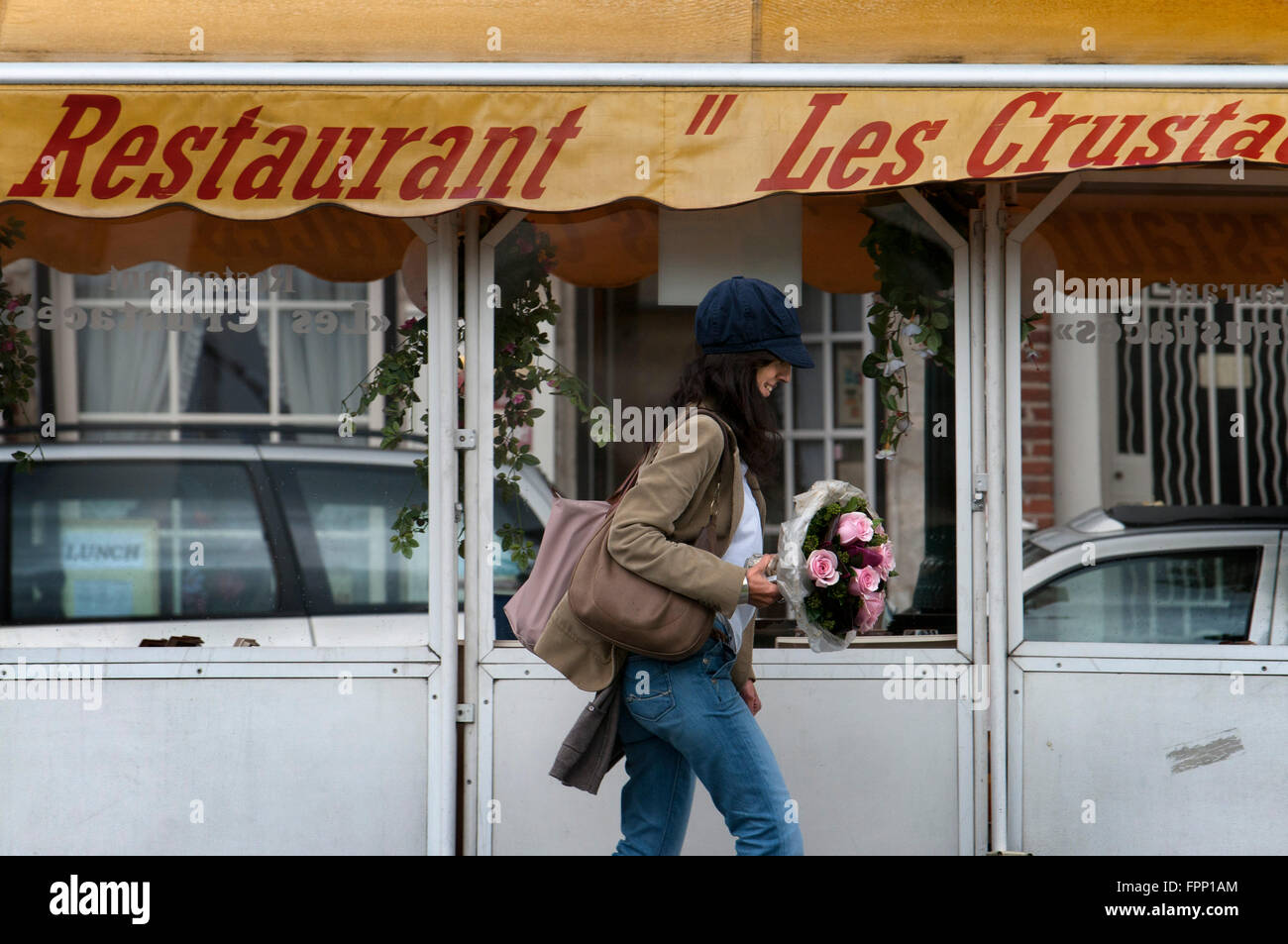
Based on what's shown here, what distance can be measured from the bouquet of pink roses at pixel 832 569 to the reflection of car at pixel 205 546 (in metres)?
1.65

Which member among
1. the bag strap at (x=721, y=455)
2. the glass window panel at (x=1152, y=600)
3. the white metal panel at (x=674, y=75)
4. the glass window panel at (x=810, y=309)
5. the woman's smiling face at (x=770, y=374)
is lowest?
the glass window panel at (x=1152, y=600)

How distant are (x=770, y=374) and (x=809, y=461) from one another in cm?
248

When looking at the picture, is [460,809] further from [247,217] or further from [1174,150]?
[1174,150]

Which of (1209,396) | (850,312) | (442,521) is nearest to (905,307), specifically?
(850,312)

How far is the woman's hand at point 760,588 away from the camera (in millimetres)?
2877

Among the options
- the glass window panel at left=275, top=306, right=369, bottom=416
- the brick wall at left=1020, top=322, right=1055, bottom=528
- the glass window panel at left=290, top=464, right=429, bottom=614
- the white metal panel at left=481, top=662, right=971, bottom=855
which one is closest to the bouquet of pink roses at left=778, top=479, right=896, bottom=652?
the white metal panel at left=481, top=662, right=971, bottom=855

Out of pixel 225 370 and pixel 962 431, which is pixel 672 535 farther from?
pixel 225 370

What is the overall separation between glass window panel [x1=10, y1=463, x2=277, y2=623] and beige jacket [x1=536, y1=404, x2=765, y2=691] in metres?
1.79

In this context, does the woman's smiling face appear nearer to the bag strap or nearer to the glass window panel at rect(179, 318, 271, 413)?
the bag strap

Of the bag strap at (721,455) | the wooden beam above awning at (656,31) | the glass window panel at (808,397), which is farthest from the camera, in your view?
the glass window panel at (808,397)

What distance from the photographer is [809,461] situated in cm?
549

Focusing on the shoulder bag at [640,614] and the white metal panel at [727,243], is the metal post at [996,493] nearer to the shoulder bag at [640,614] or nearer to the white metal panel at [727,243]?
the white metal panel at [727,243]

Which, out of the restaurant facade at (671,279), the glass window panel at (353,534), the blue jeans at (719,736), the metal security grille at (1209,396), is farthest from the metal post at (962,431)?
the glass window panel at (353,534)

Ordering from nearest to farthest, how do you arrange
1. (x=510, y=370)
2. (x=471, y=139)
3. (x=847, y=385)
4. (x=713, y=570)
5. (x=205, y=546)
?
(x=713, y=570) < (x=471, y=139) < (x=510, y=370) < (x=205, y=546) < (x=847, y=385)
